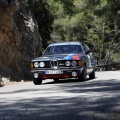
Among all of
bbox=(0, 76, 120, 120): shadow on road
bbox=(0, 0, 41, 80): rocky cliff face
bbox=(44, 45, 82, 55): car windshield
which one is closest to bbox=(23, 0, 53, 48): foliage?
bbox=(0, 0, 41, 80): rocky cliff face

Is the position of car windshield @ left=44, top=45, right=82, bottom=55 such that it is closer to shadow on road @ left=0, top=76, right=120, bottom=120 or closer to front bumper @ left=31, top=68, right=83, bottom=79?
front bumper @ left=31, top=68, right=83, bottom=79

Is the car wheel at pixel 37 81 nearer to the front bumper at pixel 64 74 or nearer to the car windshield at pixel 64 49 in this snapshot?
the front bumper at pixel 64 74

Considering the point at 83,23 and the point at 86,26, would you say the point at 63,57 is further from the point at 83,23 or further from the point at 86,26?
the point at 83,23

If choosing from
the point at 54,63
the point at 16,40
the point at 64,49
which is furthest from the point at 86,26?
the point at 54,63

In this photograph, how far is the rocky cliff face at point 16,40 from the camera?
2059 centimetres

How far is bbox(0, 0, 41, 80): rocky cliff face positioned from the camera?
20.6 m

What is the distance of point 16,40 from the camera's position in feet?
73.9

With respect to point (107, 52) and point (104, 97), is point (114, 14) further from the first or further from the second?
point (104, 97)

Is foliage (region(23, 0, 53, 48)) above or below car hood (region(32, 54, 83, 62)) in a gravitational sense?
above

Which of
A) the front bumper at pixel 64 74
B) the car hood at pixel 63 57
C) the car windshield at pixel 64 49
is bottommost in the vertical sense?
the front bumper at pixel 64 74

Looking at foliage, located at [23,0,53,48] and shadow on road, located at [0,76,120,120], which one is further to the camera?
foliage, located at [23,0,53,48]

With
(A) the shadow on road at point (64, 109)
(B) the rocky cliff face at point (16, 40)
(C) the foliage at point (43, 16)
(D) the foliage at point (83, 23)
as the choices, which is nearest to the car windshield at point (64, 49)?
(B) the rocky cliff face at point (16, 40)

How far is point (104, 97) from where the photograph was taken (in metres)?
10.1

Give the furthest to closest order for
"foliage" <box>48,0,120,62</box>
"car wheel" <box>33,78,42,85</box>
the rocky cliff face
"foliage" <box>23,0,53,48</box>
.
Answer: "foliage" <box>48,0,120,62</box> → "foliage" <box>23,0,53,48</box> → the rocky cliff face → "car wheel" <box>33,78,42,85</box>
